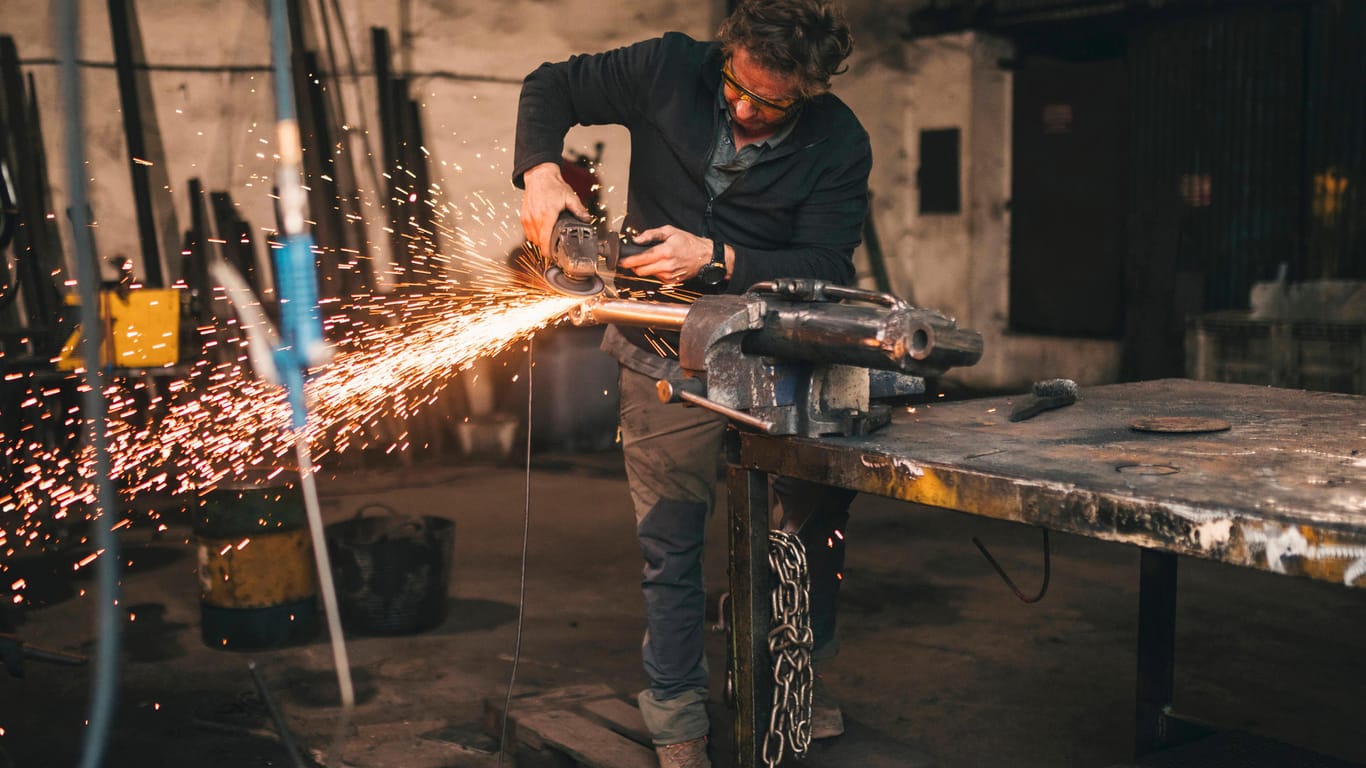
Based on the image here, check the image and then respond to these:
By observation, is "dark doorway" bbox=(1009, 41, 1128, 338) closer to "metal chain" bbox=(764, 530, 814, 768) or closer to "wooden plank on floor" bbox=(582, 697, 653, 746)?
"wooden plank on floor" bbox=(582, 697, 653, 746)

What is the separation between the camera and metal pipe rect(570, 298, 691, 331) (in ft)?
7.39

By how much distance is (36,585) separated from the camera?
4.73 metres

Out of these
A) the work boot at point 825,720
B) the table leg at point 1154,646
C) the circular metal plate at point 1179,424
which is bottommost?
the work boot at point 825,720

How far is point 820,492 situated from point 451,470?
468 centimetres

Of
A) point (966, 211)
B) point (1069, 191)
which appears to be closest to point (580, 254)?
point (1069, 191)

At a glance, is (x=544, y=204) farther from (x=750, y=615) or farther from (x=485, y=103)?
Result: (x=485, y=103)

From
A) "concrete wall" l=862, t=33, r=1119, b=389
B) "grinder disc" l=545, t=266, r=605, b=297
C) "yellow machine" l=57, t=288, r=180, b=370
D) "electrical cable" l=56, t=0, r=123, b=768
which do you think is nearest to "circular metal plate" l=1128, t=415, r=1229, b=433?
"grinder disc" l=545, t=266, r=605, b=297

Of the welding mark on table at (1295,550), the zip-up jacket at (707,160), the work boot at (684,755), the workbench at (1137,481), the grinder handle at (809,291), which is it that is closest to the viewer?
the welding mark on table at (1295,550)

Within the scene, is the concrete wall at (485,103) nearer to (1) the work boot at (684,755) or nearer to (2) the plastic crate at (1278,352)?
(2) the plastic crate at (1278,352)

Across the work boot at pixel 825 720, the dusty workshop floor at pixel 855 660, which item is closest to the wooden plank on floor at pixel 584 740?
the dusty workshop floor at pixel 855 660

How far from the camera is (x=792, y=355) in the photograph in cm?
212

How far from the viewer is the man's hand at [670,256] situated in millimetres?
2479

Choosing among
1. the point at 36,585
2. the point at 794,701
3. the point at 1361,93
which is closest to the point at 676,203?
the point at 794,701

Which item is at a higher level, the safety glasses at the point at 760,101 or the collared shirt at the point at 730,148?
the safety glasses at the point at 760,101
